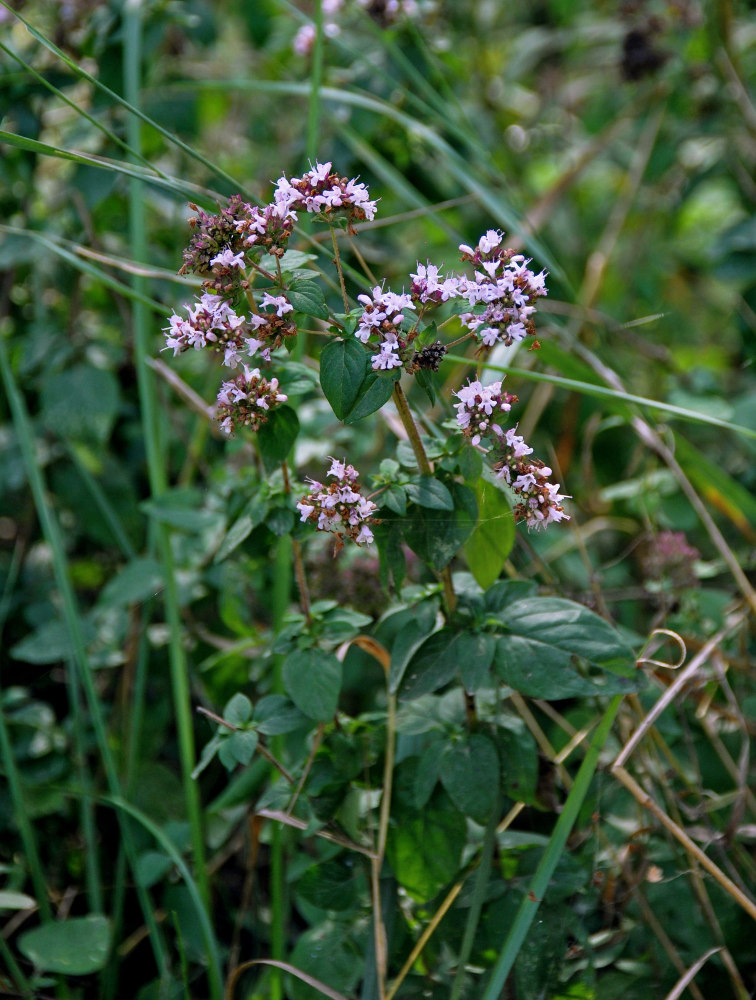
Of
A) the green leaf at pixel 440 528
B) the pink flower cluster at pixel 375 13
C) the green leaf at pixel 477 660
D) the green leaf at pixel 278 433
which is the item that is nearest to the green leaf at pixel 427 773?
the green leaf at pixel 477 660

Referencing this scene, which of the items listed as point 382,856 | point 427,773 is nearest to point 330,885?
point 382,856

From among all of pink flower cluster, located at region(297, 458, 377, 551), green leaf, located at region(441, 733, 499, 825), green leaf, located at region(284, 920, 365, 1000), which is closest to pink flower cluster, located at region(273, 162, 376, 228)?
pink flower cluster, located at region(297, 458, 377, 551)

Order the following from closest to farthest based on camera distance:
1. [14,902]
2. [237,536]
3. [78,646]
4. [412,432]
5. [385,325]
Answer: [385,325] < [412,432] < [237,536] < [14,902] < [78,646]

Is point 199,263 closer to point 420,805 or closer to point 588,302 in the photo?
point 420,805

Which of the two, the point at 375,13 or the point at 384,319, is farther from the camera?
the point at 375,13

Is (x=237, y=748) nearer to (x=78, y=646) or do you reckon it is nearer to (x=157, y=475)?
(x=78, y=646)

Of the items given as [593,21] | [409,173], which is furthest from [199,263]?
[593,21]
